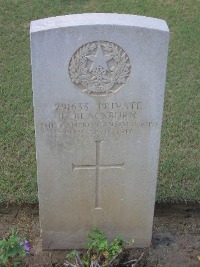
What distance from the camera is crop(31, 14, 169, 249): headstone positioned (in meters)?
3.03

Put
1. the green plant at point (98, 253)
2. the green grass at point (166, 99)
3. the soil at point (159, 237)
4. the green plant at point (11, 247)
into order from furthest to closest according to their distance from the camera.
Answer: the green grass at point (166, 99), the soil at point (159, 237), the green plant at point (98, 253), the green plant at point (11, 247)

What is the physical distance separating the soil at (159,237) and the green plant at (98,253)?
0.18 meters

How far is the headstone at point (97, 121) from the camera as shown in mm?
3025

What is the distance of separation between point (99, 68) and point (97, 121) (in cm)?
36

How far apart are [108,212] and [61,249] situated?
19.0 inches

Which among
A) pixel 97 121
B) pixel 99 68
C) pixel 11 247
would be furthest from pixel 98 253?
pixel 99 68

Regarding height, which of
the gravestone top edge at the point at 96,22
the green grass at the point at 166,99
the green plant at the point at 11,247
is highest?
the gravestone top edge at the point at 96,22

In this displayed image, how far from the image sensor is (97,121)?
331 centimetres

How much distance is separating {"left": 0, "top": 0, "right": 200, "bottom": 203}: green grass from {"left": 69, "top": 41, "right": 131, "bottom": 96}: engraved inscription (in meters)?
1.47

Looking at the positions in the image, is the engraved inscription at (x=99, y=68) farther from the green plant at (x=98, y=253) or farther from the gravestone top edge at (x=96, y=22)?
the green plant at (x=98, y=253)

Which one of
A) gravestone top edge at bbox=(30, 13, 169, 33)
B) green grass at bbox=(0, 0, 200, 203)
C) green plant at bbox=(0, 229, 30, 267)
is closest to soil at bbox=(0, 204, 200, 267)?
green grass at bbox=(0, 0, 200, 203)

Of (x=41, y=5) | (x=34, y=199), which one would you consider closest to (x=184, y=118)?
(x=34, y=199)

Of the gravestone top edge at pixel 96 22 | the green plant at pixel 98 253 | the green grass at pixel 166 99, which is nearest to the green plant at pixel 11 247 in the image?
the green plant at pixel 98 253

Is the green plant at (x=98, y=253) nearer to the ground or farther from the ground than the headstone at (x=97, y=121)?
nearer to the ground
